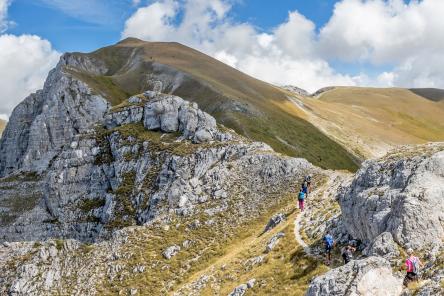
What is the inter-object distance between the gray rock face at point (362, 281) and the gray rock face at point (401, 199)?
4436mm

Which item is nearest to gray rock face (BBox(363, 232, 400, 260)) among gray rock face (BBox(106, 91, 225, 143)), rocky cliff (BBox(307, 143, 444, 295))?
rocky cliff (BBox(307, 143, 444, 295))

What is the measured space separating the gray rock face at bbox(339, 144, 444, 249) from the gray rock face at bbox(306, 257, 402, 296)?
444 centimetres

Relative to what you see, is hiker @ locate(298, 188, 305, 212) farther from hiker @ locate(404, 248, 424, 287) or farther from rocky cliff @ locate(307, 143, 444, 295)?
hiker @ locate(404, 248, 424, 287)

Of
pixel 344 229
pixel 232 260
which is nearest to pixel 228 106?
pixel 232 260

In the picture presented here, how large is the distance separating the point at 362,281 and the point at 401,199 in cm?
834

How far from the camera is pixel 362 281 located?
2530cm

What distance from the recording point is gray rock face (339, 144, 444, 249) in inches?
1171

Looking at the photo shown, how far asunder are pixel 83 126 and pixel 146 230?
317 ft

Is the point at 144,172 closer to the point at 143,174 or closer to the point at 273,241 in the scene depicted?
the point at 143,174

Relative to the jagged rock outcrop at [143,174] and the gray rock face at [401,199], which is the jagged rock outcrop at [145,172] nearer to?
the jagged rock outcrop at [143,174]

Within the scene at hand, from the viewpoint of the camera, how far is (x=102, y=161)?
89.5 m

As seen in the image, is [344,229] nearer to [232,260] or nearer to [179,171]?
[232,260]

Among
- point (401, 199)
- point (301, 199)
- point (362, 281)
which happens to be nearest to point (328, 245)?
point (401, 199)

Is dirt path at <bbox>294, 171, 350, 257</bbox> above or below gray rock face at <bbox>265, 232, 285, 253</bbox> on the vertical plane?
above
